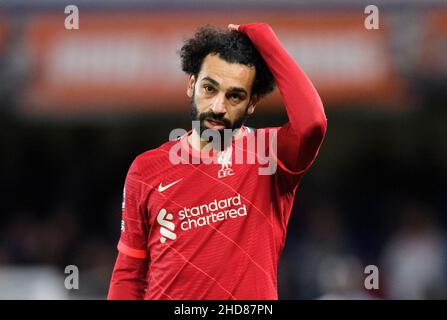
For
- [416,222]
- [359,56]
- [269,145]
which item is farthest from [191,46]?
[416,222]

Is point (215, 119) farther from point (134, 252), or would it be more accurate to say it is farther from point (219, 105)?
point (134, 252)

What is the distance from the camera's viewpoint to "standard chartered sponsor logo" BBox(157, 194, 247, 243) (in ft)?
10.8

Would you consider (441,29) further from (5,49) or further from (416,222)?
(5,49)

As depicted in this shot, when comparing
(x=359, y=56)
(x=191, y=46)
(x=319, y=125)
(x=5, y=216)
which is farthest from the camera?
(x=5, y=216)

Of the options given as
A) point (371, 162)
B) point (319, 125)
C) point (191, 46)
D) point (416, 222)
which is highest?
point (191, 46)

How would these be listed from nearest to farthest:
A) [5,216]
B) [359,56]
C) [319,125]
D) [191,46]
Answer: [319,125] → [191,46] → [359,56] → [5,216]

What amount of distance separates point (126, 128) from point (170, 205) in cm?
480

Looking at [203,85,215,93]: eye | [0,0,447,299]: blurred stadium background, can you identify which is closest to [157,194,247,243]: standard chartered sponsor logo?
[203,85,215,93]: eye

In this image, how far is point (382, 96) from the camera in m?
7.37

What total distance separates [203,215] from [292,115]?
0.55 metres

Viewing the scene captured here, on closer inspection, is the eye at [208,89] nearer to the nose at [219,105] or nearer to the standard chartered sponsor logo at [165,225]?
the nose at [219,105]

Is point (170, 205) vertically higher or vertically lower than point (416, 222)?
higher

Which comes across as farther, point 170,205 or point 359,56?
point 359,56

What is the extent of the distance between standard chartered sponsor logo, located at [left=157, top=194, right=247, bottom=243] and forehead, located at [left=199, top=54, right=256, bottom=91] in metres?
0.47
